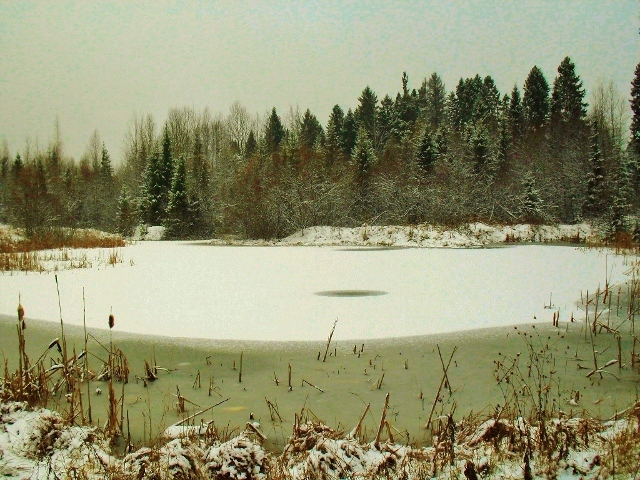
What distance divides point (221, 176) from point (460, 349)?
4191 centimetres

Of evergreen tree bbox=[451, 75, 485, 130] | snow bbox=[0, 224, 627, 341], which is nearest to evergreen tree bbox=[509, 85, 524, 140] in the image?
evergreen tree bbox=[451, 75, 485, 130]

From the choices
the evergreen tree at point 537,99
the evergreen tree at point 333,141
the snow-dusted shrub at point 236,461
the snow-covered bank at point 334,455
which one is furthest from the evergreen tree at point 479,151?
the snow-dusted shrub at point 236,461

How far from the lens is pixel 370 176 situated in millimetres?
35250

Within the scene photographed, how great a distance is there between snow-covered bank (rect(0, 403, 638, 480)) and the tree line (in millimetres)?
23518

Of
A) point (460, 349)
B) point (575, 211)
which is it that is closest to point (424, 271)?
point (460, 349)

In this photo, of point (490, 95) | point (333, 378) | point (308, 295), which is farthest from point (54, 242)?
point (490, 95)

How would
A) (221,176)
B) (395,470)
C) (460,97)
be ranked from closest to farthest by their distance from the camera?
(395,470), (221,176), (460,97)

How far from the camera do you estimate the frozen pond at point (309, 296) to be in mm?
6871

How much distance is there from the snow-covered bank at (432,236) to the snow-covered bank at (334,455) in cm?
1993

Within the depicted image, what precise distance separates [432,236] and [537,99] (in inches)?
1479

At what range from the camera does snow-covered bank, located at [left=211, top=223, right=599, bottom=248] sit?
23.7 meters

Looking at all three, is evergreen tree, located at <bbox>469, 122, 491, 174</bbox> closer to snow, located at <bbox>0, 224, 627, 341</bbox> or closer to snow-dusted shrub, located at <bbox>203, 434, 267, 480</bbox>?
snow, located at <bbox>0, 224, 627, 341</bbox>

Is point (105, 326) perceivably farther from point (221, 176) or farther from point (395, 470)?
point (221, 176)

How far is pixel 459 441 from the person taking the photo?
3.16m
